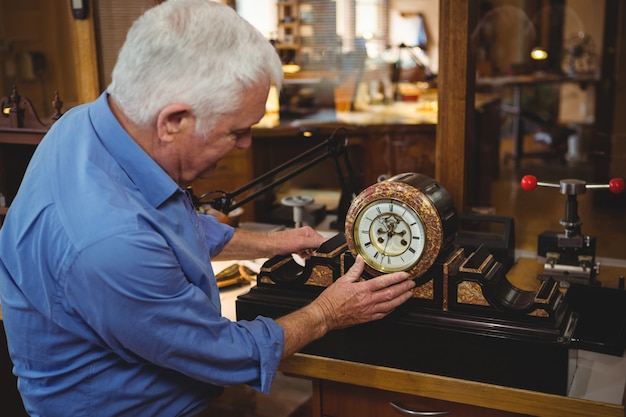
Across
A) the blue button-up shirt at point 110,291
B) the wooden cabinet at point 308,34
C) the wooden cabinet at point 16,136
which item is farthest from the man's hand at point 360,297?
the wooden cabinet at point 308,34

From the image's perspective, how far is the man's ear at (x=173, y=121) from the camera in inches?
50.5

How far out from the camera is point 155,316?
4.15ft

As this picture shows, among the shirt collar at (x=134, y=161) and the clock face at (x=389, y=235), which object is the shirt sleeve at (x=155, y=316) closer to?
the shirt collar at (x=134, y=161)

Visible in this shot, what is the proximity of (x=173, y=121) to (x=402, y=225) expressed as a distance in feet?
1.99

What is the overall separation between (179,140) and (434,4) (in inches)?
71.2

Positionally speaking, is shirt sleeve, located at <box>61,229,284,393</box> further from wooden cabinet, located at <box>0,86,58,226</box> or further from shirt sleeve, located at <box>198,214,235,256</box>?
wooden cabinet, located at <box>0,86,58,226</box>

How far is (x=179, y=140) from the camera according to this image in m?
1.34

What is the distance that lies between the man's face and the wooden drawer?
764 millimetres

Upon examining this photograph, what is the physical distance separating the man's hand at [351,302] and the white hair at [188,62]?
490 mm

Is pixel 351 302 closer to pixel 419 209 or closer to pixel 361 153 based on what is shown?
pixel 419 209

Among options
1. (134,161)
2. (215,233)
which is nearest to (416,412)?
(215,233)

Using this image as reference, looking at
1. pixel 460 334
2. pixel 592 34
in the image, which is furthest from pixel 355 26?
pixel 592 34

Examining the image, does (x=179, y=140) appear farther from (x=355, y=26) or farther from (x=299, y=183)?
(x=355, y=26)

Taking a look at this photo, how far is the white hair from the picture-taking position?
49.8 inches
